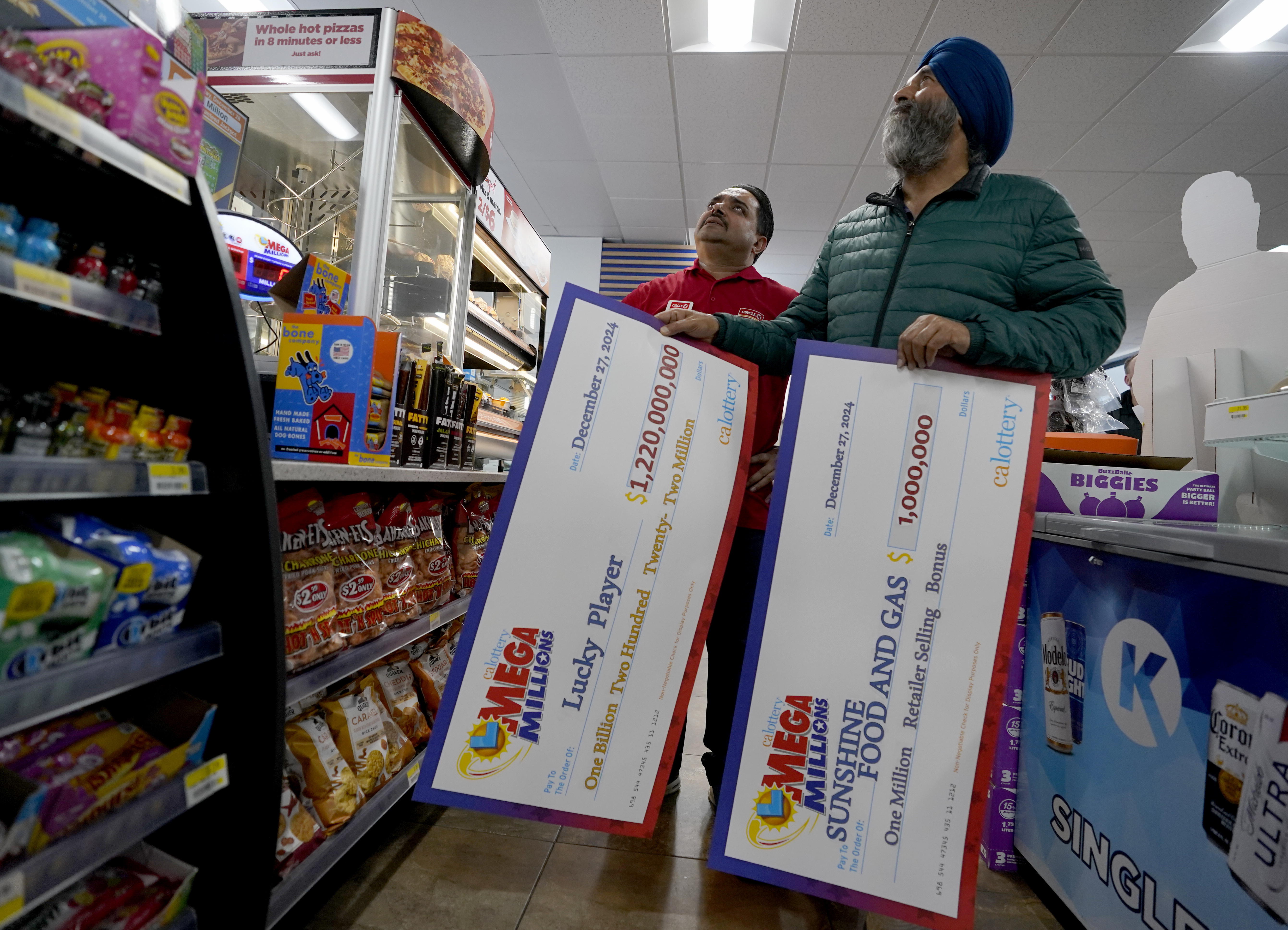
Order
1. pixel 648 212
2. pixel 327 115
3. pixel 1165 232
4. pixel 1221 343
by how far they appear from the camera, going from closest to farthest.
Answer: pixel 1221 343, pixel 327 115, pixel 1165 232, pixel 648 212

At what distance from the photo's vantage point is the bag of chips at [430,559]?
6.17ft

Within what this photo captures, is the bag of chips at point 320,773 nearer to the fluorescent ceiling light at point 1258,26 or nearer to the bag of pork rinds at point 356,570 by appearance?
the bag of pork rinds at point 356,570

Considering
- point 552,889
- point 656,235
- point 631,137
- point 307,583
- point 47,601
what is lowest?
point 552,889

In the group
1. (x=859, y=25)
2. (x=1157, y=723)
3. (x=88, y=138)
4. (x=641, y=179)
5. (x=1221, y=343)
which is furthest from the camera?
(x=641, y=179)

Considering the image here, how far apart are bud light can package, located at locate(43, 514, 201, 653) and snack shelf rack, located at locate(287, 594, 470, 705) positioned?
0.85 ft

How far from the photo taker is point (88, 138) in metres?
0.77

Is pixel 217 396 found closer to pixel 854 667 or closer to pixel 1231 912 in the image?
pixel 854 667

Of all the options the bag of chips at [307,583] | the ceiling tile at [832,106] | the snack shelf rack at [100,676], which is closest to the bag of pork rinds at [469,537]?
the bag of chips at [307,583]

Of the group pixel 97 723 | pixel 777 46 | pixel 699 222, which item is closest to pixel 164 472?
pixel 97 723

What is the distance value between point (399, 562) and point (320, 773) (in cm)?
54

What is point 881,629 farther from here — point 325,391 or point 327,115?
point 327,115

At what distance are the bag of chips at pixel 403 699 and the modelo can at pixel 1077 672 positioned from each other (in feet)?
5.95

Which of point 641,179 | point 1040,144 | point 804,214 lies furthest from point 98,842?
point 804,214

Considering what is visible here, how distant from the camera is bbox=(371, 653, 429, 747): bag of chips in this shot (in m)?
1.81
